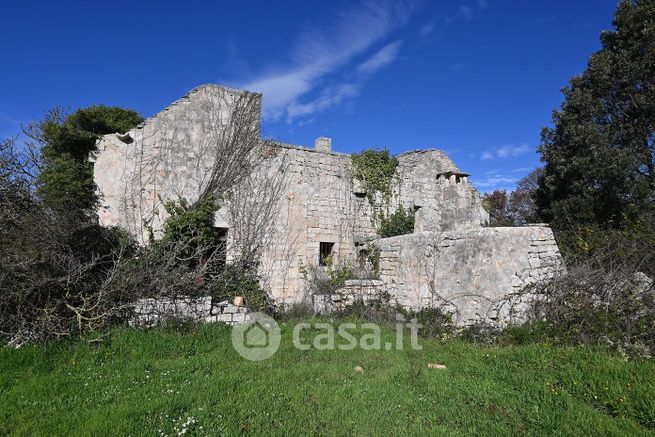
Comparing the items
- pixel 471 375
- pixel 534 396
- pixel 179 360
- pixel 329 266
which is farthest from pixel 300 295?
pixel 534 396

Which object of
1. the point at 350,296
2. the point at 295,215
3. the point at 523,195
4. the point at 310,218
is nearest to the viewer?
the point at 350,296

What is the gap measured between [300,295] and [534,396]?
7.63m

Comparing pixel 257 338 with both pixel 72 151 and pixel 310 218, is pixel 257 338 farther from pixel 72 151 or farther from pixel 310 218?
pixel 72 151

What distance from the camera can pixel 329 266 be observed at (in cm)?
1240

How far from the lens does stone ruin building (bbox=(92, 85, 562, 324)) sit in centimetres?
918

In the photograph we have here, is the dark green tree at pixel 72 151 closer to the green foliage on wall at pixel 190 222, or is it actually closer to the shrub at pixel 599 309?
the green foliage on wall at pixel 190 222

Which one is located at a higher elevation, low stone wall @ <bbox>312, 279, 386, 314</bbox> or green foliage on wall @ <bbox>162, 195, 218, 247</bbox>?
green foliage on wall @ <bbox>162, 195, 218, 247</bbox>

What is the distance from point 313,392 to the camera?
511 centimetres

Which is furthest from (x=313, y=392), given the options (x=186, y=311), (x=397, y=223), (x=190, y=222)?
(x=397, y=223)

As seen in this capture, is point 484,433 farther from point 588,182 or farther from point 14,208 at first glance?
point 588,182

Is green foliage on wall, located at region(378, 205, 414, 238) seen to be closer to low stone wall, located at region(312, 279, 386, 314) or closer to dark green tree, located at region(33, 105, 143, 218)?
low stone wall, located at region(312, 279, 386, 314)

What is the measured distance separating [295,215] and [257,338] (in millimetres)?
5107

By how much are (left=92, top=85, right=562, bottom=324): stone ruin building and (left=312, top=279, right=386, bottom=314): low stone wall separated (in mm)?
32

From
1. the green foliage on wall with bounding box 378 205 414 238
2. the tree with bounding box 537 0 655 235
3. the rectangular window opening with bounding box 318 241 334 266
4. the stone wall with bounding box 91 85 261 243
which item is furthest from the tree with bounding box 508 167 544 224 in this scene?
the stone wall with bounding box 91 85 261 243
